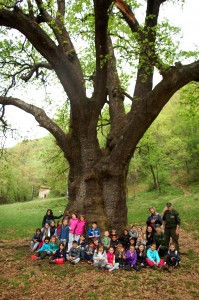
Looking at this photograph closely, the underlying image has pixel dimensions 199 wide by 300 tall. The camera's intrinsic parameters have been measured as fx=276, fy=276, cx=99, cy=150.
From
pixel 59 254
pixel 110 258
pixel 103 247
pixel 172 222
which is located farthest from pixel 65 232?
pixel 172 222

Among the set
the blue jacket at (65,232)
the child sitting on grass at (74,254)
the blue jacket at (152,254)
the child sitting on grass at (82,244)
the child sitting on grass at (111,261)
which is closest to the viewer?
the child sitting on grass at (111,261)

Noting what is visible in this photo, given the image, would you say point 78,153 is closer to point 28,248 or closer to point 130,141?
point 130,141

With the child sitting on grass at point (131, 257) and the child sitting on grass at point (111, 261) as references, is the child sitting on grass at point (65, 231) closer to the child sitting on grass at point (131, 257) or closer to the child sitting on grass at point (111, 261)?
the child sitting on grass at point (111, 261)

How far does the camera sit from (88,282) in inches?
285

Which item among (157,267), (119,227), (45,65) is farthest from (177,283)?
(45,65)

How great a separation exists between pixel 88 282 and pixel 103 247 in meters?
1.62

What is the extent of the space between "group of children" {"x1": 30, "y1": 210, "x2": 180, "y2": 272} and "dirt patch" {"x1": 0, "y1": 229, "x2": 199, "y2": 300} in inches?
11.8

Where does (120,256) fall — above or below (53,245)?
below

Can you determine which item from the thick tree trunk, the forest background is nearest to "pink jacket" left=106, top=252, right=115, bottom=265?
the thick tree trunk

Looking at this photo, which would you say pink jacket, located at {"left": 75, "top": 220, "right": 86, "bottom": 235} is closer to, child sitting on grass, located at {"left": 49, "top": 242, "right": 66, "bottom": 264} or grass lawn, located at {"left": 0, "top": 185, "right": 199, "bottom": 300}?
child sitting on grass, located at {"left": 49, "top": 242, "right": 66, "bottom": 264}

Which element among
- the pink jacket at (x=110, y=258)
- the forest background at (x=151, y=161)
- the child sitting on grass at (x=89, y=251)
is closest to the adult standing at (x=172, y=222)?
the pink jacket at (x=110, y=258)

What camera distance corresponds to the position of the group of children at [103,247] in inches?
336

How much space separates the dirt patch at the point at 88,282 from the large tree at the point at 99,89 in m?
2.63

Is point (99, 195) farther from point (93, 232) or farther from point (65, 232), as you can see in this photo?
point (65, 232)
